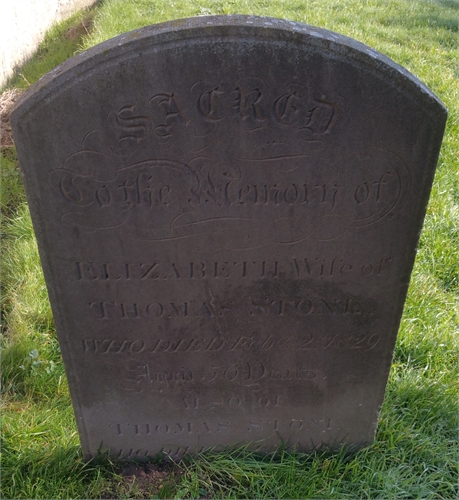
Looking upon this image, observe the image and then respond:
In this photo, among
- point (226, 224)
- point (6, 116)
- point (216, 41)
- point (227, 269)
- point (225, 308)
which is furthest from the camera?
point (6, 116)

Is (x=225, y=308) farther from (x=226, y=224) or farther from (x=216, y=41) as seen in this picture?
(x=216, y=41)

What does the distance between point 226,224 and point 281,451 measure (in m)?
1.31

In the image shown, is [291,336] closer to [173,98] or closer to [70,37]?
[173,98]

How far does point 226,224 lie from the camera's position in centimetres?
199

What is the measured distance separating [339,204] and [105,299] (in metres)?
1.00

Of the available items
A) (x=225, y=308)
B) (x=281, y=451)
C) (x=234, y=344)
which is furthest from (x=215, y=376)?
(x=281, y=451)

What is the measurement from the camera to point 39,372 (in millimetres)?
3031

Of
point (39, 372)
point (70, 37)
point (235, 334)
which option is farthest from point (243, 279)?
point (70, 37)

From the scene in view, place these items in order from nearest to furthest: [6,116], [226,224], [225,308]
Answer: [226,224] → [225,308] → [6,116]

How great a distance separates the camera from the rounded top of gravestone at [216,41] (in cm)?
165

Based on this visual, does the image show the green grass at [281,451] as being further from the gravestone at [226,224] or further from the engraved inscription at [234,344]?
the engraved inscription at [234,344]

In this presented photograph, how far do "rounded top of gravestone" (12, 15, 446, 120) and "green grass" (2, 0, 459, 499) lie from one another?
166 centimetres

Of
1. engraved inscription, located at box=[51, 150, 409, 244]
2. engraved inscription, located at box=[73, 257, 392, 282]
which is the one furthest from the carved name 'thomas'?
engraved inscription, located at box=[73, 257, 392, 282]

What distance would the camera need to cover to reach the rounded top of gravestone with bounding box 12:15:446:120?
1649mm
